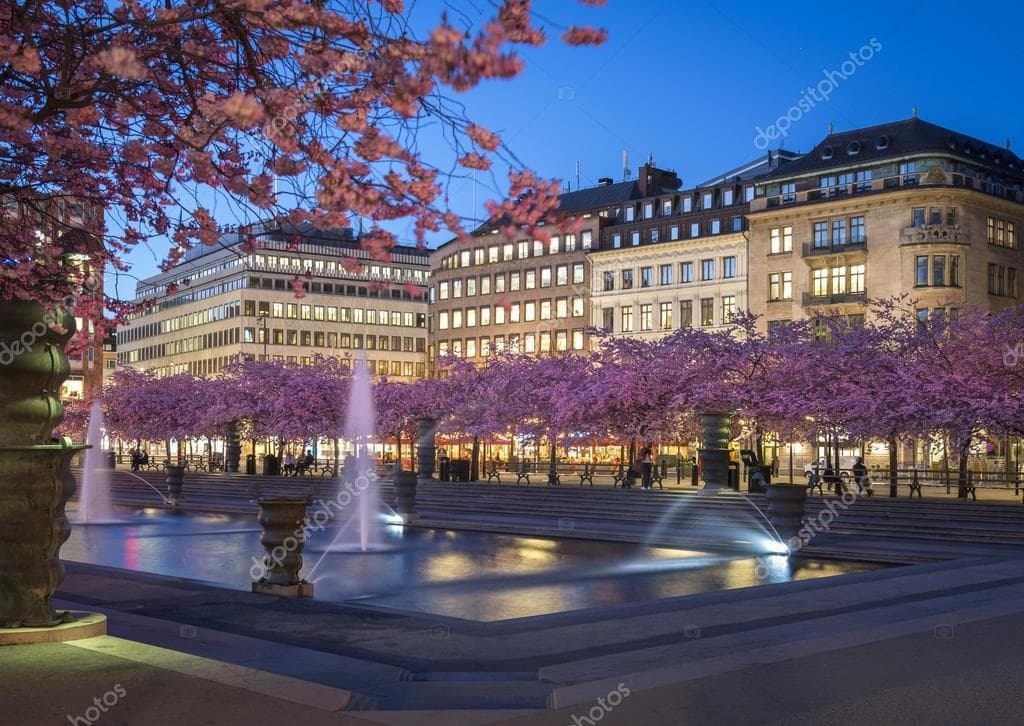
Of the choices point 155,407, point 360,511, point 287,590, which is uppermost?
point 155,407

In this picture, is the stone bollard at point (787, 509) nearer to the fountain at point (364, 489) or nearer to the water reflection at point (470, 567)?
the water reflection at point (470, 567)

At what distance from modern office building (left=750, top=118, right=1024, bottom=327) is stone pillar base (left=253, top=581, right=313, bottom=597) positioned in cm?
5778

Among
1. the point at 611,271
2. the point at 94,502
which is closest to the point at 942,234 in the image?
the point at 611,271

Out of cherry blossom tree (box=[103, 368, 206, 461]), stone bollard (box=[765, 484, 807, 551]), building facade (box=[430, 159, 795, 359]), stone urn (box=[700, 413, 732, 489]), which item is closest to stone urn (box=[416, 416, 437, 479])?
stone urn (box=[700, 413, 732, 489])

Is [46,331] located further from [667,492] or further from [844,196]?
[844,196]

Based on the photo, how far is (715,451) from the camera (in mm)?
37688

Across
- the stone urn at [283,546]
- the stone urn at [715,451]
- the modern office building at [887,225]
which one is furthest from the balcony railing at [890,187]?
the stone urn at [283,546]

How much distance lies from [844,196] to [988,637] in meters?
66.6

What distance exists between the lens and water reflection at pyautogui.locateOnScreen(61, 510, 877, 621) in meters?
18.0

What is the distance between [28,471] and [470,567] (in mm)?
12189

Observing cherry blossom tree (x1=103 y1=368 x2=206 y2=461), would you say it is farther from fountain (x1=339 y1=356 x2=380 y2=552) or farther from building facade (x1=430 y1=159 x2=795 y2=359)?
fountain (x1=339 y1=356 x2=380 y2=552)

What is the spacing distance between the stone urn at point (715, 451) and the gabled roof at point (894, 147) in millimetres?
41163

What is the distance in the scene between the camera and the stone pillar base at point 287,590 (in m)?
17.2

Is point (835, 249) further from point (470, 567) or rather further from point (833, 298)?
point (470, 567)
